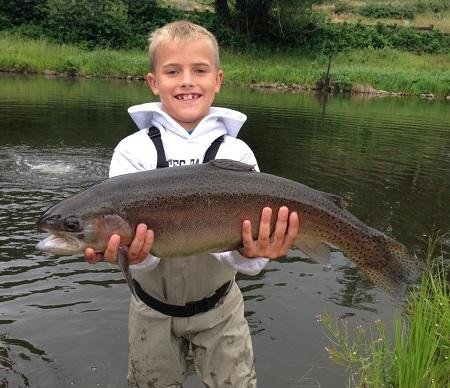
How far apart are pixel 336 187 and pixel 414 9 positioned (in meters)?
55.5

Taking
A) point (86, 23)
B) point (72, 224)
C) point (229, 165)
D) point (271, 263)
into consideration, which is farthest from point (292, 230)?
point (86, 23)

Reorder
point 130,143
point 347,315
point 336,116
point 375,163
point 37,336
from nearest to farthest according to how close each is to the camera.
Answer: point 130,143 → point 37,336 → point 347,315 → point 375,163 → point 336,116

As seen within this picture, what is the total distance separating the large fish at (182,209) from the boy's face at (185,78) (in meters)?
0.62

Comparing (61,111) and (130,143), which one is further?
(61,111)

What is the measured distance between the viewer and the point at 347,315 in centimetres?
621

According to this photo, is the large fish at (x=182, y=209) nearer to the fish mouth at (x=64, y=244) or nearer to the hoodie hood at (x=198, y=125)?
the fish mouth at (x=64, y=244)

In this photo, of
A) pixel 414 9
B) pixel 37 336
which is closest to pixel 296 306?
pixel 37 336

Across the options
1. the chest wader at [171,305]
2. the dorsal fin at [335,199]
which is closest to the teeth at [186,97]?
the chest wader at [171,305]

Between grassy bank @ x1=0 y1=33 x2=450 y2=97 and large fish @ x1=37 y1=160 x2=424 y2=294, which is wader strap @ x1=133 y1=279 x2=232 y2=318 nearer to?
large fish @ x1=37 y1=160 x2=424 y2=294

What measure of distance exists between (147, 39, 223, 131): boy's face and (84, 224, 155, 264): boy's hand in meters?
0.96

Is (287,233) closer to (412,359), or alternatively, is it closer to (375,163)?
(412,359)

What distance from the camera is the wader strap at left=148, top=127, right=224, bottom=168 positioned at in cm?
337

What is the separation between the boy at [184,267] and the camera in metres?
3.35

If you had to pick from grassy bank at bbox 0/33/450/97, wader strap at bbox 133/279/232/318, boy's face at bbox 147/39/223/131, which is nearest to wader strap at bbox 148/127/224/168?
boy's face at bbox 147/39/223/131
